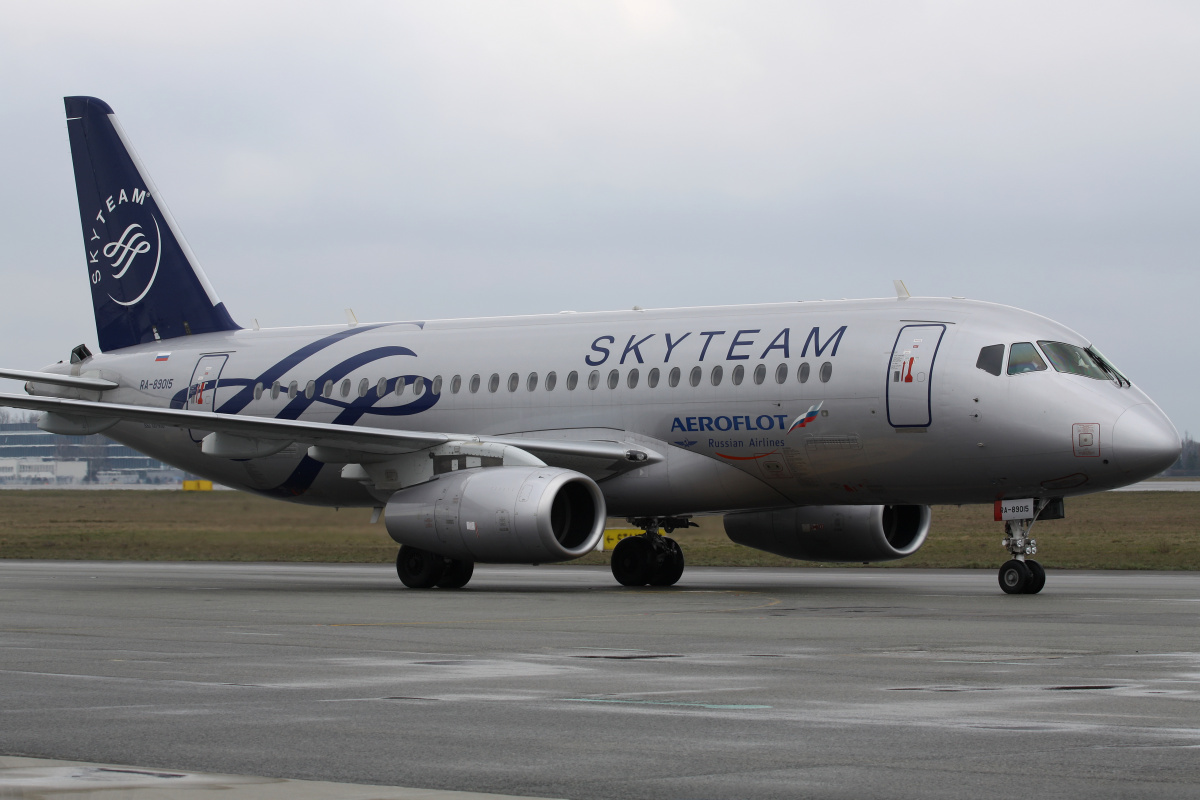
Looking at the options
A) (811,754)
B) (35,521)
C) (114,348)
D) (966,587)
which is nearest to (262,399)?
(114,348)

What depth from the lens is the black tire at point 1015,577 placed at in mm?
22047

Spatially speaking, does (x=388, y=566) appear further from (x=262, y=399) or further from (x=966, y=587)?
(x=966, y=587)

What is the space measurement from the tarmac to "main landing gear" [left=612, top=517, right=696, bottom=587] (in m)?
5.77

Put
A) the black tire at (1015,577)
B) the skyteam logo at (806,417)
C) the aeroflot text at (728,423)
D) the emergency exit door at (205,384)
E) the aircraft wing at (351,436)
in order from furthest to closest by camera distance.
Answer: the emergency exit door at (205,384) → the aircraft wing at (351,436) → the aeroflot text at (728,423) → the skyteam logo at (806,417) → the black tire at (1015,577)

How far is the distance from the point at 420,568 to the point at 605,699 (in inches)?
599

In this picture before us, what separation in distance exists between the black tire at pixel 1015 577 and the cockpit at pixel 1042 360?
2.75 meters

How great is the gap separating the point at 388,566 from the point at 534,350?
10.0 meters

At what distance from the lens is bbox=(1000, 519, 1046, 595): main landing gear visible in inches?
869

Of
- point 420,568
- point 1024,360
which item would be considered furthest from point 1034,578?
point 420,568

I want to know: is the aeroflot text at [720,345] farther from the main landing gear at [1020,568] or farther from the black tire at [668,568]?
the main landing gear at [1020,568]

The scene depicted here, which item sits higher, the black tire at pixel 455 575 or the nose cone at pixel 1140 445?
the nose cone at pixel 1140 445

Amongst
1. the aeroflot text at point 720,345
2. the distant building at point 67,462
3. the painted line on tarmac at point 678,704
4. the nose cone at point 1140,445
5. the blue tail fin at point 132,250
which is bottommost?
the distant building at point 67,462

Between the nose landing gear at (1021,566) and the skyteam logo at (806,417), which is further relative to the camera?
the skyteam logo at (806,417)

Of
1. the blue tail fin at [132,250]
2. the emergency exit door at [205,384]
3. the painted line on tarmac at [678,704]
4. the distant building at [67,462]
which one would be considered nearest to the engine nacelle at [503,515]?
the emergency exit door at [205,384]
